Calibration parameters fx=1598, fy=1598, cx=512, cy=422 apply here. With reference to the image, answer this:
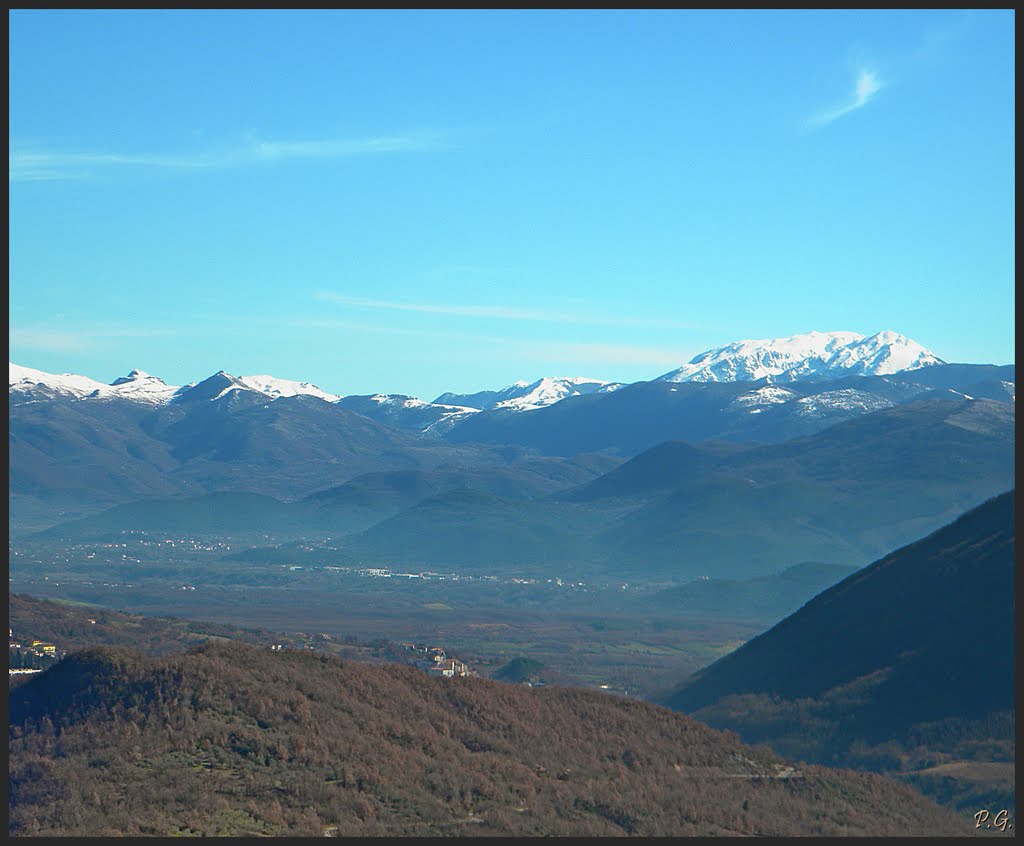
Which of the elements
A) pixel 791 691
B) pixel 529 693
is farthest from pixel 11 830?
pixel 791 691

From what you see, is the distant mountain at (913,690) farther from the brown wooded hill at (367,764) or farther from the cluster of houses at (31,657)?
the cluster of houses at (31,657)

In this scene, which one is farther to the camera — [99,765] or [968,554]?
[968,554]

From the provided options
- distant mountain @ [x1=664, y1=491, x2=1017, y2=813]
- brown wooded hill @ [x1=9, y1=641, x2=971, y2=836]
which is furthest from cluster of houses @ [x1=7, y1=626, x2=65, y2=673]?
distant mountain @ [x1=664, y1=491, x2=1017, y2=813]

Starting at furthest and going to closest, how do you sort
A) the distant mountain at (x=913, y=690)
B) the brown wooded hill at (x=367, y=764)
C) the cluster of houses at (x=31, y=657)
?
the cluster of houses at (x=31, y=657), the distant mountain at (x=913, y=690), the brown wooded hill at (x=367, y=764)

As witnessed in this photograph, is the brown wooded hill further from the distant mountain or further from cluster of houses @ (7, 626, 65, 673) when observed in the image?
cluster of houses @ (7, 626, 65, 673)

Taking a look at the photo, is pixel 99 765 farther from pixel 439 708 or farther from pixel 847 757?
pixel 847 757

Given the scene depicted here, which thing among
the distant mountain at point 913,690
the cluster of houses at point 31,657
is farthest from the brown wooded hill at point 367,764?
the cluster of houses at point 31,657
